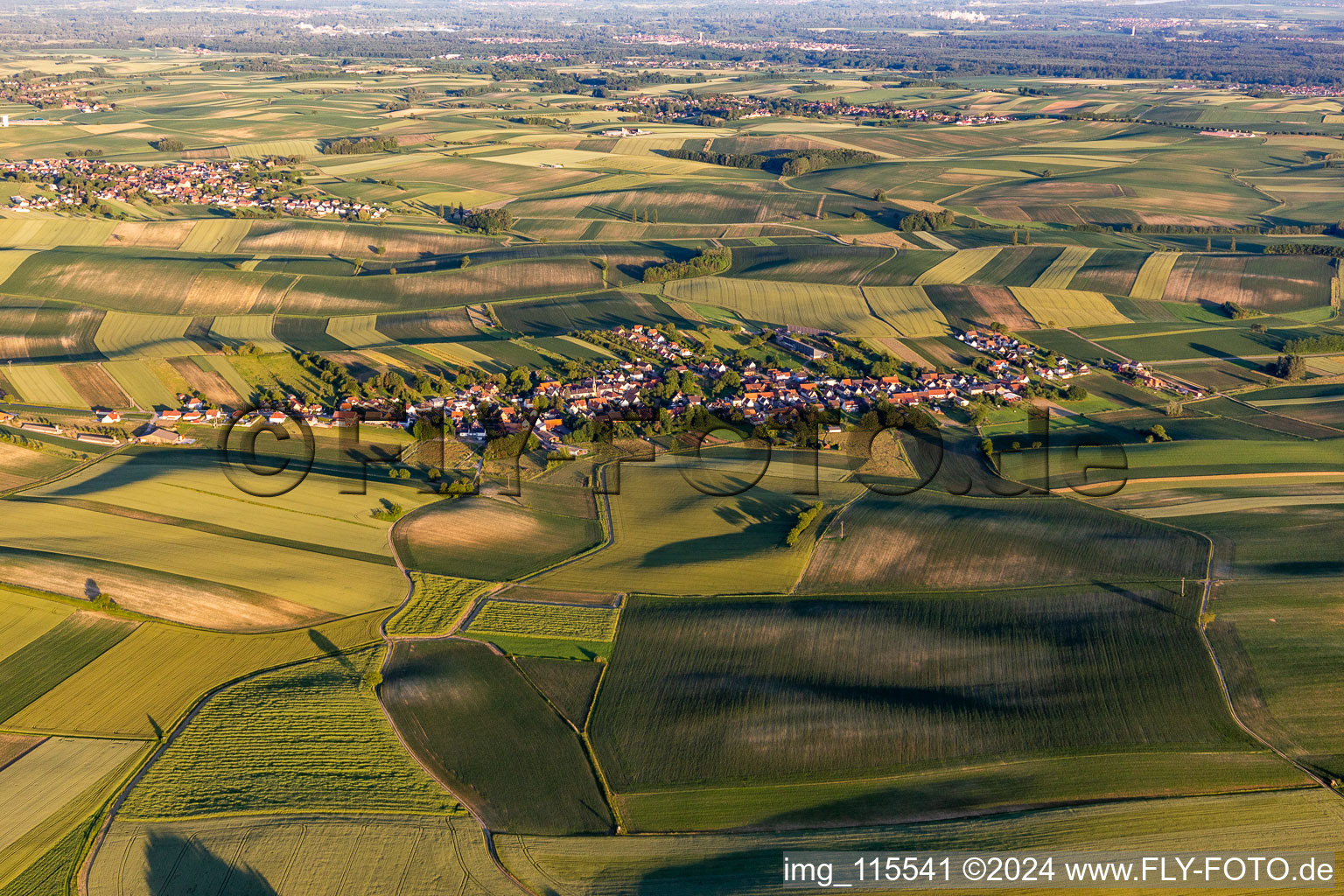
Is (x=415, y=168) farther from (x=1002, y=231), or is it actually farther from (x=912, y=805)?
(x=912, y=805)

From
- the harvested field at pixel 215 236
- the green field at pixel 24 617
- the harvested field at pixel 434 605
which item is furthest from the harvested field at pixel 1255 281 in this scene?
the harvested field at pixel 215 236

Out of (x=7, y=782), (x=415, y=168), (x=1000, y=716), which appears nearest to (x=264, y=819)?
(x=7, y=782)

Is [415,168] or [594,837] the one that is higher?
[415,168]

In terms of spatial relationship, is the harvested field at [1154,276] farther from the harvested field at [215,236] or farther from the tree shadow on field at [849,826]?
the harvested field at [215,236]

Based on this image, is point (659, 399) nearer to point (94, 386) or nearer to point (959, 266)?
point (94, 386)

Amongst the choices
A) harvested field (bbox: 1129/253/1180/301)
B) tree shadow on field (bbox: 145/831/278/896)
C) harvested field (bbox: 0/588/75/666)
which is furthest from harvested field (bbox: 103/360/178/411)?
harvested field (bbox: 1129/253/1180/301)

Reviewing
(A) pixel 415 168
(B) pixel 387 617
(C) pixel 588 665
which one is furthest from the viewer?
(A) pixel 415 168
